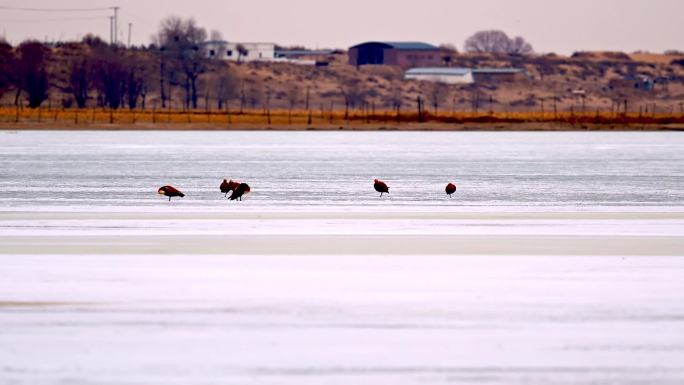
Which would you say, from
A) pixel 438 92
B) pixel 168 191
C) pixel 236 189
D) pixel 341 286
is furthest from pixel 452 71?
pixel 341 286

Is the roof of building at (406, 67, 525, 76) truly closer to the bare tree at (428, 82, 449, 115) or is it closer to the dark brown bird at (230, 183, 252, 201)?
the bare tree at (428, 82, 449, 115)

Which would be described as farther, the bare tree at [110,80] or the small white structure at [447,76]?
the small white structure at [447,76]

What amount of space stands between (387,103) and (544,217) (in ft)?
490

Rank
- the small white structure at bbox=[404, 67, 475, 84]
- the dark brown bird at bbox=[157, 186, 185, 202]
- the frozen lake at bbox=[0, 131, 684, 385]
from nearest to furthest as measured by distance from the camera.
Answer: the frozen lake at bbox=[0, 131, 684, 385], the dark brown bird at bbox=[157, 186, 185, 202], the small white structure at bbox=[404, 67, 475, 84]

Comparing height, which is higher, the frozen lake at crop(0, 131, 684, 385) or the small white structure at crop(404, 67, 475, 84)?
the frozen lake at crop(0, 131, 684, 385)

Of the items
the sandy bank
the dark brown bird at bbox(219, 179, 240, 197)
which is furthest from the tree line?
the dark brown bird at bbox(219, 179, 240, 197)

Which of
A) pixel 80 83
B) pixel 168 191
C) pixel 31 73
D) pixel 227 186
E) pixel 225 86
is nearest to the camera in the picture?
pixel 168 191

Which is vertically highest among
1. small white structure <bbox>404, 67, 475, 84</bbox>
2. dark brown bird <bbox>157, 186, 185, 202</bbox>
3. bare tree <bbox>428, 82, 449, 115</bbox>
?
dark brown bird <bbox>157, 186, 185, 202</bbox>

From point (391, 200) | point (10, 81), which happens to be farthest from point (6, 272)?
point (10, 81)

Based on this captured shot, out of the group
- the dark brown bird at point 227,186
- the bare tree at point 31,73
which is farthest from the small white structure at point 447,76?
the dark brown bird at point 227,186

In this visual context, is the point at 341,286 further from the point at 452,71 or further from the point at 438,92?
the point at 452,71

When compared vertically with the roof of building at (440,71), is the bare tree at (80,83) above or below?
below

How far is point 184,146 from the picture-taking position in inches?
2351

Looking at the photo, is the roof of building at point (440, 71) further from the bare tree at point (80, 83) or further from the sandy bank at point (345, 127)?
the sandy bank at point (345, 127)
